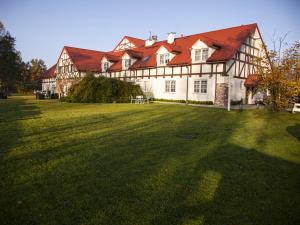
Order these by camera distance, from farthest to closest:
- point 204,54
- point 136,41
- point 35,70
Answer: point 35,70, point 136,41, point 204,54

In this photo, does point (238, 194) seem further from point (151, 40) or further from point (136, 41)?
point (136, 41)

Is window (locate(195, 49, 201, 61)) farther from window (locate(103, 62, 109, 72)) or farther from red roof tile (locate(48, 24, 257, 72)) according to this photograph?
window (locate(103, 62, 109, 72))

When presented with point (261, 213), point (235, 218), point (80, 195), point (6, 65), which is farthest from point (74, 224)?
point (6, 65)

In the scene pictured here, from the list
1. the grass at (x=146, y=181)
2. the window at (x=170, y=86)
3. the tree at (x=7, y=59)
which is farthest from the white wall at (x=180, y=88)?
the tree at (x=7, y=59)

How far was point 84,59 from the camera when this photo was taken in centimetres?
4094

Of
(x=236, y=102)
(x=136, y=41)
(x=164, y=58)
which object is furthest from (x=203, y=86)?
(x=136, y=41)

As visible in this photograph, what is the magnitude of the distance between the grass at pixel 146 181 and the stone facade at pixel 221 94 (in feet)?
51.3

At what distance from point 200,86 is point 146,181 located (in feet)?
70.6

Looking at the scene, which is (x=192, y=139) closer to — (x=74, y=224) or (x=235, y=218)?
(x=235, y=218)

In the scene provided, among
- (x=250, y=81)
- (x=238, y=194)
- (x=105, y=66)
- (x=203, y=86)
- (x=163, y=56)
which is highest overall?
(x=163, y=56)

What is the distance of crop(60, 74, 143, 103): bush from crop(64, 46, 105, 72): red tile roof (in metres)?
13.1

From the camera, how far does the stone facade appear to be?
2212 centimetres

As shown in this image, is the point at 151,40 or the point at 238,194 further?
the point at 151,40

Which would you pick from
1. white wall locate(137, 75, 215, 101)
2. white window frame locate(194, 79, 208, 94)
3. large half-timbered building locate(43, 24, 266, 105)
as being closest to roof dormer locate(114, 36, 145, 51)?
large half-timbered building locate(43, 24, 266, 105)
